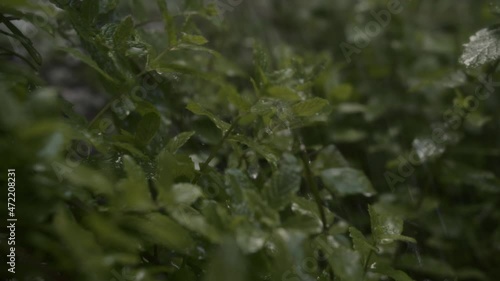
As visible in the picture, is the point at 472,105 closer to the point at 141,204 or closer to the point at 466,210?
the point at 466,210

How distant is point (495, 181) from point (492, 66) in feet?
1.01

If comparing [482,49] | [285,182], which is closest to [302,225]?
[285,182]

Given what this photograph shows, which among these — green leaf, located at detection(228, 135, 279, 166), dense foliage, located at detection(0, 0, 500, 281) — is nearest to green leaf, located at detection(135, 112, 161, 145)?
dense foliage, located at detection(0, 0, 500, 281)

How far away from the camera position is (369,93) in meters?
1.86

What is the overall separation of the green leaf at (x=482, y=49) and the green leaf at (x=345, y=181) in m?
0.26

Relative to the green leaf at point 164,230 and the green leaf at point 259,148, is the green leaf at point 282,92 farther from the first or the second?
the green leaf at point 164,230

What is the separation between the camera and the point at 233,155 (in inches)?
38.2

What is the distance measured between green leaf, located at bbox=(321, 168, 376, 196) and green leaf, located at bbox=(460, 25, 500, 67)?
261 mm

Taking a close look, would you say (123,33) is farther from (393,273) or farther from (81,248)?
(393,273)

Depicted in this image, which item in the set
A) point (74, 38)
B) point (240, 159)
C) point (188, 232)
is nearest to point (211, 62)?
point (74, 38)

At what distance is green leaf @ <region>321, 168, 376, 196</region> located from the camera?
0.98 m

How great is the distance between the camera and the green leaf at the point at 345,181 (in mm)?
985

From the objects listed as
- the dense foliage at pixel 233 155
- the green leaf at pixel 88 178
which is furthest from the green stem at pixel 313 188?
the green leaf at pixel 88 178

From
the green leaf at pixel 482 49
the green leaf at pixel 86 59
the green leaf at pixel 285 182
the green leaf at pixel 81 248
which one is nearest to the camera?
the green leaf at pixel 81 248
